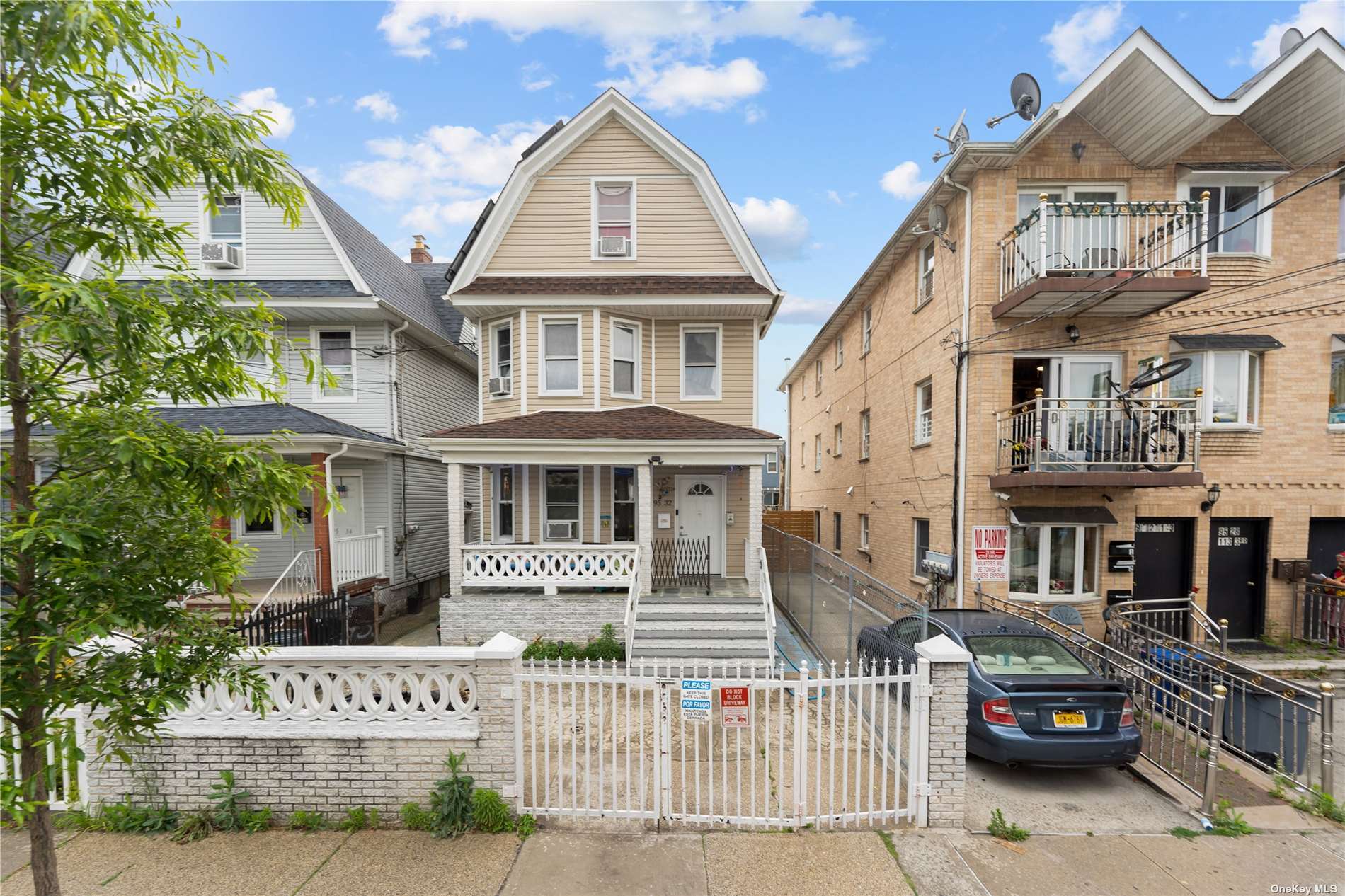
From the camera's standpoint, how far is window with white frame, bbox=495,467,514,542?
12258 mm

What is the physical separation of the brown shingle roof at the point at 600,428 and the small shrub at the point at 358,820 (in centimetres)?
635

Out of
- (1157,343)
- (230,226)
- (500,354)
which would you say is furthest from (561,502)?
(1157,343)

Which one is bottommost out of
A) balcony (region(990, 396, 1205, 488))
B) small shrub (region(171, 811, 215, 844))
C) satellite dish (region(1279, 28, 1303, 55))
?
small shrub (region(171, 811, 215, 844))

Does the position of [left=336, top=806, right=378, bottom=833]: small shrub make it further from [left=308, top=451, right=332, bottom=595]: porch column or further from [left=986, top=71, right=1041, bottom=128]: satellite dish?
[left=986, top=71, right=1041, bottom=128]: satellite dish

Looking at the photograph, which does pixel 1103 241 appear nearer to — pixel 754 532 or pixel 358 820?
pixel 754 532

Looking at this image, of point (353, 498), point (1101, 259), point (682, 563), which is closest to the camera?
point (1101, 259)

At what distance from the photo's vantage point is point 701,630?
907 cm

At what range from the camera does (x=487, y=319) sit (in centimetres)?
1248

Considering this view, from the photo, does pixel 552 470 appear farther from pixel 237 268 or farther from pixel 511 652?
pixel 237 268

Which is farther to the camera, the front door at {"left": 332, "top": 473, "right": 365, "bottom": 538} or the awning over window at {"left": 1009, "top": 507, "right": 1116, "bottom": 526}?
the front door at {"left": 332, "top": 473, "right": 365, "bottom": 538}

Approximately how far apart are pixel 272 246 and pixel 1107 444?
17.7 meters

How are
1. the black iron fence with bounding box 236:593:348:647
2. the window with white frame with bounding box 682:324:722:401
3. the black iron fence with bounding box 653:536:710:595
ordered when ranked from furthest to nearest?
the window with white frame with bounding box 682:324:722:401 → the black iron fence with bounding box 653:536:710:595 → the black iron fence with bounding box 236:593:348:647

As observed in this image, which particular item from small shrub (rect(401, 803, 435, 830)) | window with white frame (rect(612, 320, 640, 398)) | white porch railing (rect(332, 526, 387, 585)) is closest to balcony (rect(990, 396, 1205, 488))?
window with white frame (rect(612, 320, 640, 398))

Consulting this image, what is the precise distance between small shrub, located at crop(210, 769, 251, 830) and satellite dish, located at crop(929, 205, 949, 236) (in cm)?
1345
